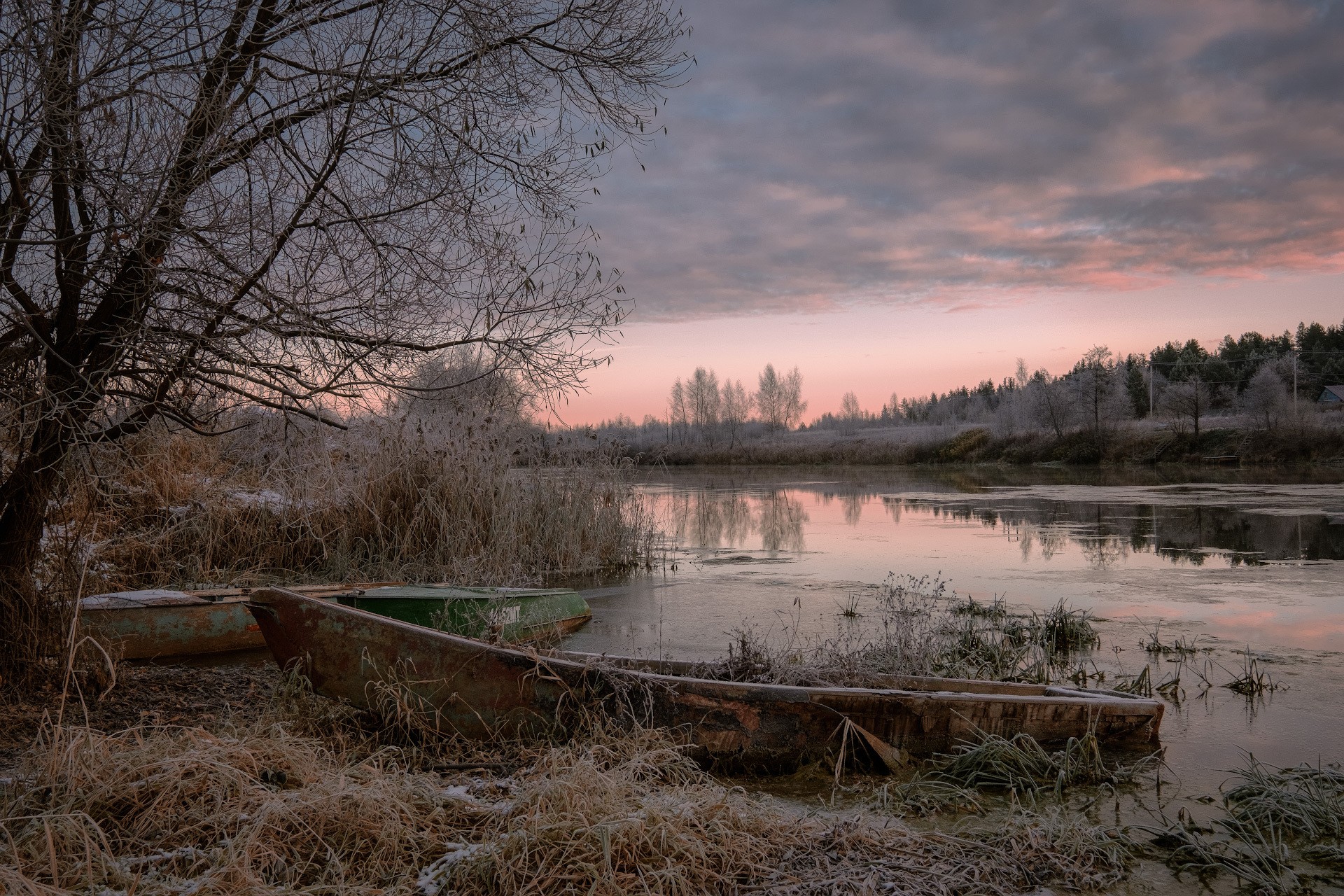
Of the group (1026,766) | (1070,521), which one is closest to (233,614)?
(1026,766)

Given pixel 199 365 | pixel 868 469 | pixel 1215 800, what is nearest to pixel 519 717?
pixel 199 365

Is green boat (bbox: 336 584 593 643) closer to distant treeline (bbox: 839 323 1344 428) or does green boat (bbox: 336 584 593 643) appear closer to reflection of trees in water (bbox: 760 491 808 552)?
reflection of trees in water (bbox: 760 491 808 552)

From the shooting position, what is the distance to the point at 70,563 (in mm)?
5434

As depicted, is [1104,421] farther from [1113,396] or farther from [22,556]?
[22,556]

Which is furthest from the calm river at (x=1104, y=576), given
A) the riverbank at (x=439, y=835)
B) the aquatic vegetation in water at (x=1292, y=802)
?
the riverbank at (x=439, y=835)

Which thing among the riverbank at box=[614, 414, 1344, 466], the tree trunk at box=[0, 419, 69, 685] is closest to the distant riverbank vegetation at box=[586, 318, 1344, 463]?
the riverbank at box=[614, 414, 1344, 466]

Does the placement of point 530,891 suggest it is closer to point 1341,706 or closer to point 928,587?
point 1341,706

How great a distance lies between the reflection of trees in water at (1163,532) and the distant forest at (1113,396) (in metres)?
12.6

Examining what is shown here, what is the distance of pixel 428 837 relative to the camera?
3.32 m

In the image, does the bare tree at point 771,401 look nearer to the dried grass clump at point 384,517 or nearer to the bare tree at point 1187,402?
the bare tree at point 1187,402

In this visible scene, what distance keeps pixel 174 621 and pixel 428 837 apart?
15.4 ft

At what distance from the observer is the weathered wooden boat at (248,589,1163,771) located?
15.2 feet

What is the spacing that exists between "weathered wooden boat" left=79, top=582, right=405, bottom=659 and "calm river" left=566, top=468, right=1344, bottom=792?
278cm

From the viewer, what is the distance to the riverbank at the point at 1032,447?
36156mm
